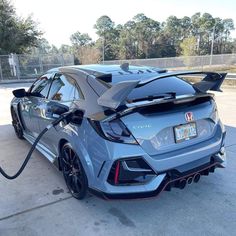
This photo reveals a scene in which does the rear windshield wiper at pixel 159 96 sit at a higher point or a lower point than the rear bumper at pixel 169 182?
higher

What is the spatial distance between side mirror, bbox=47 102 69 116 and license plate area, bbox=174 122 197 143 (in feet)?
4.19

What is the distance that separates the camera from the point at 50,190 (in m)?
3.42

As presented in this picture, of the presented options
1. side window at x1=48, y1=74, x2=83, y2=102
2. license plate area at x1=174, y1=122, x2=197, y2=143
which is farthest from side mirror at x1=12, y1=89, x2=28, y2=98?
license plate area at x1=174, y1=122, x2=197, y2=143

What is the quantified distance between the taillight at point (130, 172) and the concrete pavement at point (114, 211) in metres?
0.49

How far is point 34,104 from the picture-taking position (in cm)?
425

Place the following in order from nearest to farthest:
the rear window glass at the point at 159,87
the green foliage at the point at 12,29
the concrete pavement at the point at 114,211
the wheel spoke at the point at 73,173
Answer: the concrete pavement at the point at 114,211 → the rear window glass at the point at 159,87 → the wheel spoke at the point at 73,173 → the green foliage at the point at 12,29

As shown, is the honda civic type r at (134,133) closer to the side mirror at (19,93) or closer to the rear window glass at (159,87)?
the rear window glass at (159,87)

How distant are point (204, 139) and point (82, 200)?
1.52 meters

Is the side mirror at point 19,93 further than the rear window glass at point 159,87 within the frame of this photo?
Yes

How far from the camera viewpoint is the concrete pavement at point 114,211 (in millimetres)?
2621

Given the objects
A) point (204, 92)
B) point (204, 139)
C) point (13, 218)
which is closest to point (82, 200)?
point (13, 218)

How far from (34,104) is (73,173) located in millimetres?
1593

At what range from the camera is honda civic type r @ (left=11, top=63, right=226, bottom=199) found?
8.04ft

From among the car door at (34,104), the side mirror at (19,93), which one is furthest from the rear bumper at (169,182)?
the side mirror at (19,93)
